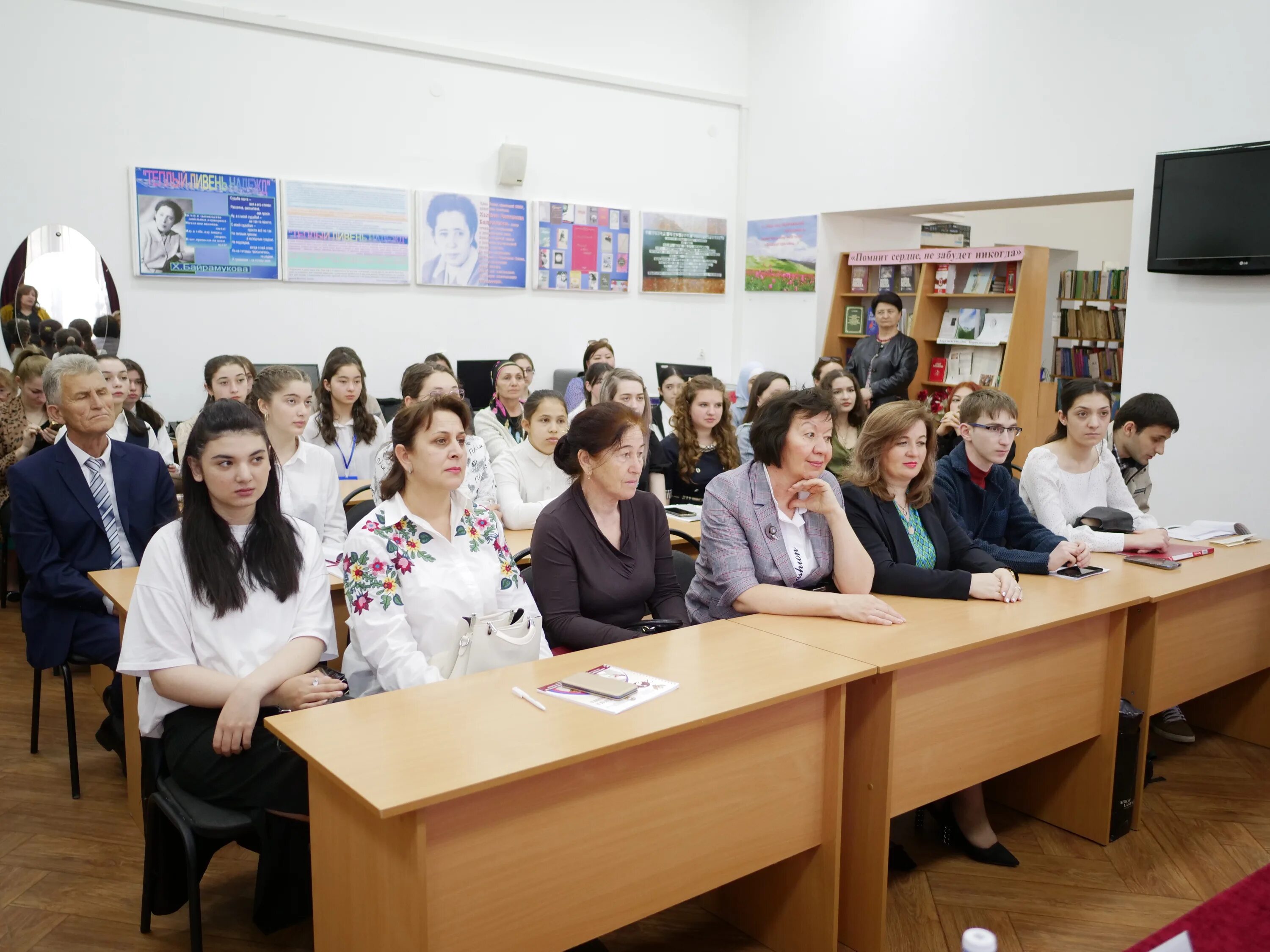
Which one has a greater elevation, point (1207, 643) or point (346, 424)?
point (346, 424)

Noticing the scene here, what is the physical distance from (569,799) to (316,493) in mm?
2362

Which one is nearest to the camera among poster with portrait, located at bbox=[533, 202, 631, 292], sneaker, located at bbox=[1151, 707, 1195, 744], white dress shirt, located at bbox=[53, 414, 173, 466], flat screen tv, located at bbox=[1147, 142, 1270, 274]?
sneaker, located at bbox=[1151, 707, 1195, 744]

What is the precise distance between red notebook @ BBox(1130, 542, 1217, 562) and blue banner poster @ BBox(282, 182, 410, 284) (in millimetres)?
5837

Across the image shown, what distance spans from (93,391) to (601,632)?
200 cm

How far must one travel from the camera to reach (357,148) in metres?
7.71

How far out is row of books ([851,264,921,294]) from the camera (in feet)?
28.7

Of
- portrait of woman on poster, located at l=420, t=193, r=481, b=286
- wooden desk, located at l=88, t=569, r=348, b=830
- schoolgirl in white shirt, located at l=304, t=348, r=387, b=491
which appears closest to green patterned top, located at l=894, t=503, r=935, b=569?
wooden desk, located at l=88, t=569, r=348, b=830

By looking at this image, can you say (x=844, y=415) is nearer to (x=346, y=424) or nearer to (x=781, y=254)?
(x=346, y=424)

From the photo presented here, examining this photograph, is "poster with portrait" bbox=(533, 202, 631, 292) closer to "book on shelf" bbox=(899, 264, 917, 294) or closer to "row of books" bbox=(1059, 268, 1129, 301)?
"book on shelf" bbox=(899, 264, 917, 294)

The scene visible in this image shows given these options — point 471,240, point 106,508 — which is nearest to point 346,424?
point 106,508

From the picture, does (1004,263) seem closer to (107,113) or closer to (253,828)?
(107,113)

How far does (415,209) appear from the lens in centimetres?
798

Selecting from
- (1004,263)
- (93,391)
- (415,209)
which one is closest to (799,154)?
(1004,263)

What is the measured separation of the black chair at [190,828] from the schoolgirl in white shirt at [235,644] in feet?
0.10
